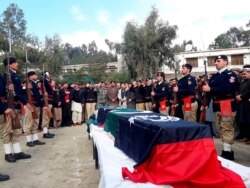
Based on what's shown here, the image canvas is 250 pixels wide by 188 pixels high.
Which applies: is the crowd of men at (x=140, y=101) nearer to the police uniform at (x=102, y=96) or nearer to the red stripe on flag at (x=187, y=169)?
the police uniform at (x=102, y=96)

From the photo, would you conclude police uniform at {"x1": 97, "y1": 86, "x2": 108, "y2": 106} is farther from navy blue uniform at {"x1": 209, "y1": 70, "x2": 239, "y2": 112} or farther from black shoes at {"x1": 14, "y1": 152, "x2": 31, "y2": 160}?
navy blue uniform at {"x1": 209, "y1": 70, "x2": 239, "y2": 112}

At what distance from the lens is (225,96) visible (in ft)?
22.4

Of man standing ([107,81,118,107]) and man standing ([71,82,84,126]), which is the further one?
man standing ([107,81,118,107])

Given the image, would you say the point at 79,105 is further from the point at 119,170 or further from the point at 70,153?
the point at 119,170

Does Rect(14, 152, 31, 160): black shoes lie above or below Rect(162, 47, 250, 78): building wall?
below

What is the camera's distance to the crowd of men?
6824 mm

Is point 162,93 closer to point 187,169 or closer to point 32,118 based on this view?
point 32,118

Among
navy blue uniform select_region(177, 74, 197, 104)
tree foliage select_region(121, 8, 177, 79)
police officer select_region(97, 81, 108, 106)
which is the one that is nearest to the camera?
navy blue uniform select_region(177, 74, 197, 104)

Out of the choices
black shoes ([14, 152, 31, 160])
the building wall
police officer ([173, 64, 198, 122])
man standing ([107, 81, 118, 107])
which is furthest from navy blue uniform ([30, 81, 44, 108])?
the building wall

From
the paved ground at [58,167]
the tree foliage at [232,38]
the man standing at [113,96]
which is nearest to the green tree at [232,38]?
the tree foliage at [232,38]

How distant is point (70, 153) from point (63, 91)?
23.9ft

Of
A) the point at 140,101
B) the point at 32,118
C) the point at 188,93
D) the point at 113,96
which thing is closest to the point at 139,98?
the point at 140,101

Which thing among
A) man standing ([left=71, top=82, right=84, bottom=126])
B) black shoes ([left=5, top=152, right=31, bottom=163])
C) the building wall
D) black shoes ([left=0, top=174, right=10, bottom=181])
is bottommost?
black shoes ([left=0, top=174, right=10, bottom=181])

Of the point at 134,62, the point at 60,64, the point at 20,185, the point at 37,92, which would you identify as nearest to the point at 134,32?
the point at 134,62
